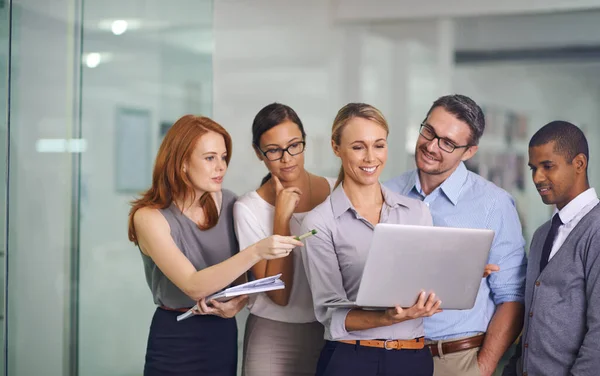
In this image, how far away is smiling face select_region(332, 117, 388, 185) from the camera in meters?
2.35

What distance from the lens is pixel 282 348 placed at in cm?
271

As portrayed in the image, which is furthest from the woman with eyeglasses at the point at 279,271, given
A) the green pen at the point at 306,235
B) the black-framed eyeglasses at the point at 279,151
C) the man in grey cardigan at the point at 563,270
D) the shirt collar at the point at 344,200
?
the man in grey cardigan at the point at 563,270

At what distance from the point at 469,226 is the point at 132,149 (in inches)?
80.0

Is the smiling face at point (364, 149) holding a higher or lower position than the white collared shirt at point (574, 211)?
higher

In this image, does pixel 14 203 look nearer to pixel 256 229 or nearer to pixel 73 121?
pixel 73 121

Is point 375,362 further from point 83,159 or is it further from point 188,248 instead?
point 83,159

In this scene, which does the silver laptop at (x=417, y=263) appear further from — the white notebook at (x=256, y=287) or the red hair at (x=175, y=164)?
the red hair at (x=175, y=164)

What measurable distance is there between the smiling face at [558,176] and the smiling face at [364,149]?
540mm

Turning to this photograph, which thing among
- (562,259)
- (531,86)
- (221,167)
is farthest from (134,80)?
(562,259)

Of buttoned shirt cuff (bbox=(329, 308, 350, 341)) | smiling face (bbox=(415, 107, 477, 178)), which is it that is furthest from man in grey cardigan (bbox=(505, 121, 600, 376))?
buttoned shirt cuff (bbox=(329, 308, 350, 341))

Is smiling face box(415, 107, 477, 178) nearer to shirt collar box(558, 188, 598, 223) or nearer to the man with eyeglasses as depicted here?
the man with eyeglasses

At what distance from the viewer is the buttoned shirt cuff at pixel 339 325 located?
225cm

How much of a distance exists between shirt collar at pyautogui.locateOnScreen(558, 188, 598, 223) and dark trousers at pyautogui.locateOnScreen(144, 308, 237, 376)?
1.26 meters

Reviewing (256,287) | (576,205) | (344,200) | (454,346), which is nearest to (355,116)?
(344,200)
